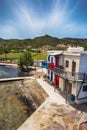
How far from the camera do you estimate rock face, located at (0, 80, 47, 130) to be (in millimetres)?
16516

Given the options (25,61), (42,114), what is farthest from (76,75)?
(25,61)

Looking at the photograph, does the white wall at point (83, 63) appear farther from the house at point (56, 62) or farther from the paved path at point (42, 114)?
the paved path at point (42, 114)

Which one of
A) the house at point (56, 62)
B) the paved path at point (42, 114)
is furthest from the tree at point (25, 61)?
the paved path at point (42, 114)

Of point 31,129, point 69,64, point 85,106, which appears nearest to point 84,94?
point 85,106

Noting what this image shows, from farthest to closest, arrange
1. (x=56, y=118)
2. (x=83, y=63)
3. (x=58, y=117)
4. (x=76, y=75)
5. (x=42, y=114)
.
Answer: (x=83, y=63) → (x=76, y=75) → (x=42, y=114) → (x=58, y=117) → (x=56, y=118)

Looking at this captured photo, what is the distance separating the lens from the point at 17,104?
21.2 metres

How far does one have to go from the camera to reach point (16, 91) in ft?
88.7

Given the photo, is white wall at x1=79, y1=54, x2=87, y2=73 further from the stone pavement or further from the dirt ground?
the stone pavement

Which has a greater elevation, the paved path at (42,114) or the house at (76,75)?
the house at (76,75)

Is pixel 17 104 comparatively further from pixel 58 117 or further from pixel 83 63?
pixel 83 63

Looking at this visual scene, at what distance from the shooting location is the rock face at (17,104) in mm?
16516

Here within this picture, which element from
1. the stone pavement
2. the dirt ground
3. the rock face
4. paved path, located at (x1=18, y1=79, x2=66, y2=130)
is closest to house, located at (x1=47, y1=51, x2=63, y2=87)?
paved path, located at (x1=18, y1=79, x2=66, y2=130)

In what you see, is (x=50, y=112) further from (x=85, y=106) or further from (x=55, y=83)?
(x=55, y=83)

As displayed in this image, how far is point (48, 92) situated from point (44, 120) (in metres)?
8.53
